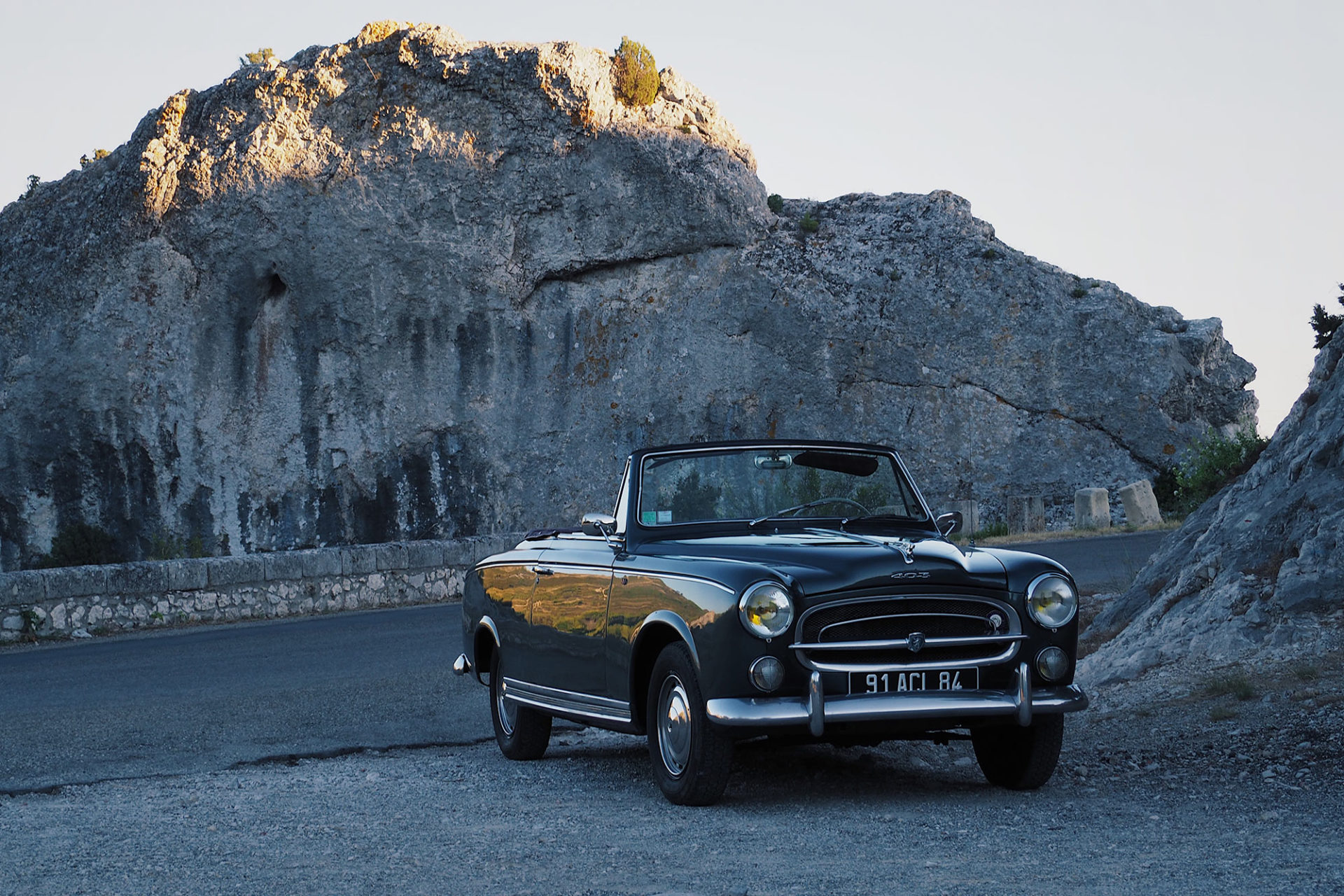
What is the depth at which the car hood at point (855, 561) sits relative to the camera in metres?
5.67

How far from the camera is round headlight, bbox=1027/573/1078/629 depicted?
5918mm

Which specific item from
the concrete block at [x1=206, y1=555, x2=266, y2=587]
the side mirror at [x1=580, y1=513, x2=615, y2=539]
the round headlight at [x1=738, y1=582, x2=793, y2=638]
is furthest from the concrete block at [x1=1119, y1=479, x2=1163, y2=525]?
the round headlight at [x1=738, y1=582, x2=793, y2=638]

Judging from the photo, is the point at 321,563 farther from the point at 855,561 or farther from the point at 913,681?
the point at 913,681

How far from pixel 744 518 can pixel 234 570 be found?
11.7 meters

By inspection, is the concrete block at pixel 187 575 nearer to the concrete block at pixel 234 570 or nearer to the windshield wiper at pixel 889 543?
the concrete block at pixel 234 570

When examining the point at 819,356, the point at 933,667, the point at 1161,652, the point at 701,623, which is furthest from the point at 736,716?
the point at 819,356

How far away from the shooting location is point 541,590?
7270 mm

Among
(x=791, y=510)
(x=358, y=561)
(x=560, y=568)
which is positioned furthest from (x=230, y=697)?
(x=358, y=561)

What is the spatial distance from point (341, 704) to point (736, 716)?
5.09 metres

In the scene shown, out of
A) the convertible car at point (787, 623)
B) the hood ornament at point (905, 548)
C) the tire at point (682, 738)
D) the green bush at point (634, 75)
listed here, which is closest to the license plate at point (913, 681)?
the convertible car at point (787, 623)

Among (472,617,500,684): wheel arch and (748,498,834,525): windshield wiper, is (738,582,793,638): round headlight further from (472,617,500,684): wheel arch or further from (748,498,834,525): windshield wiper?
(472,617,500,684): wheel arch

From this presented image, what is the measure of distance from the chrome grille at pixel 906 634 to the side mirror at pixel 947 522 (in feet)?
3.90

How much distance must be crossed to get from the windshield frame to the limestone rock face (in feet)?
7.69

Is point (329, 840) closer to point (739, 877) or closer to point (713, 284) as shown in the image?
point (739, 877)
